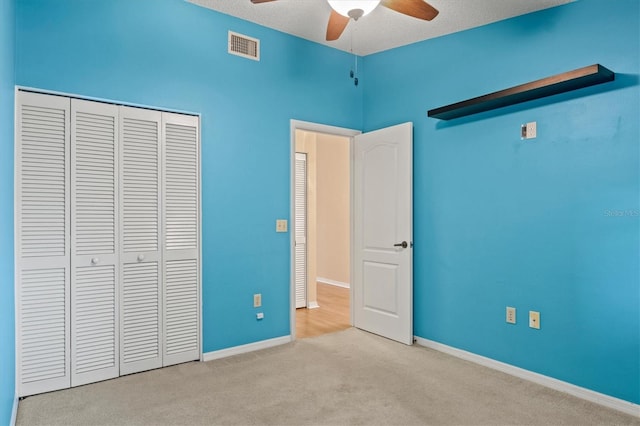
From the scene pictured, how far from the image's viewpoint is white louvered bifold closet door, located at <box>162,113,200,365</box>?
3.21m

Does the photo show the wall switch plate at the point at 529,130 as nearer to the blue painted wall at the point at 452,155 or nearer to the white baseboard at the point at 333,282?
the blue painted wall at the point at 452,155

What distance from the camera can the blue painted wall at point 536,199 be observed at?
2643 mm

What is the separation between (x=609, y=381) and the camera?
106 inches

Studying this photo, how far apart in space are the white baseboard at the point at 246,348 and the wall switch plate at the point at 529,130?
266cm

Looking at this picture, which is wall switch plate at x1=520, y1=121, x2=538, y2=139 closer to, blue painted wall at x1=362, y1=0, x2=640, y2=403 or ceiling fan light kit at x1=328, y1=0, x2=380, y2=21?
blue painted wall at x1=362, y1=0, x2=640, y2=403

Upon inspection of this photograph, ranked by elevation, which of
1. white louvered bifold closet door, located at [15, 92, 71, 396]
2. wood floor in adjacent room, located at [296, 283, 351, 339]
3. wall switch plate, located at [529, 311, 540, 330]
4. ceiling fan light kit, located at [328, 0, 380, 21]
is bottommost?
wood floor in adjacent room, located at [296, 283, 351, 339]

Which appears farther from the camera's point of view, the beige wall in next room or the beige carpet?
the beige wall in next room

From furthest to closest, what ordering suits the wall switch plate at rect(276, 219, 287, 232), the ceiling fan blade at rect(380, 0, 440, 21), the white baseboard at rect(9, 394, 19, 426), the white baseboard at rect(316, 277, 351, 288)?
1. the white baseboard at rect(316, 277, 351, 288)
2. the wall switch plate at rect(276, 219, 287, 232)
3. the ceiling fan blade at rect(380, 0, 440, 21)
4. the white baseboard at rect(9, 394, 19, 426)

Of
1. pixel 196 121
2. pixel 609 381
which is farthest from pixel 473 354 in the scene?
pixel 196 121

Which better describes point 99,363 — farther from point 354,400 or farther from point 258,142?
point 258,142

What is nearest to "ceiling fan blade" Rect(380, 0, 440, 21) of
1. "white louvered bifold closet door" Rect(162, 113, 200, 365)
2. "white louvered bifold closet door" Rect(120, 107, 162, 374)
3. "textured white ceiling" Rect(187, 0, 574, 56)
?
"textured white ceiling" Rect(187, 0, 574, 56)

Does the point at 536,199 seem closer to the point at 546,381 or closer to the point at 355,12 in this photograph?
the point at 546,381

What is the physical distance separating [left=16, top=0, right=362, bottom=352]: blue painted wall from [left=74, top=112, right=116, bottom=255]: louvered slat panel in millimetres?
231

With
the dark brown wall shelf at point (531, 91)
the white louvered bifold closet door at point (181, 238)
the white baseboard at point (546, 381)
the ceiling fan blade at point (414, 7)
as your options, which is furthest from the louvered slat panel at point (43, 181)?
the white baseboard at point (546, 381)
